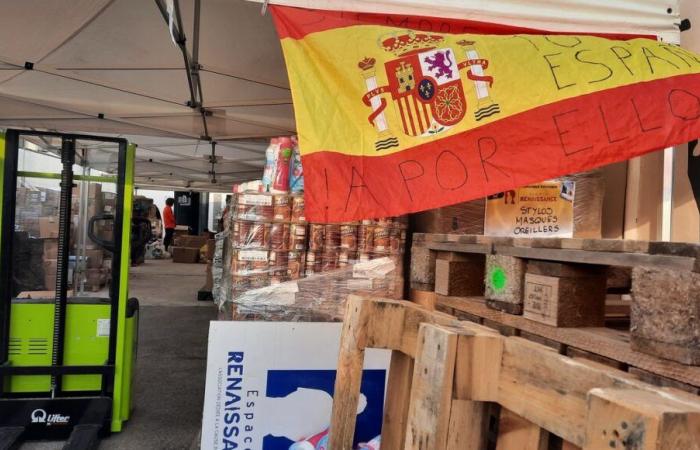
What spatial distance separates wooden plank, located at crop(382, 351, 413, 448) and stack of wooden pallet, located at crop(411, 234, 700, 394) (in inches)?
17.2

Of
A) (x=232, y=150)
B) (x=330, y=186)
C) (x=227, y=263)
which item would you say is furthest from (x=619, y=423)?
(x=232, y=150)

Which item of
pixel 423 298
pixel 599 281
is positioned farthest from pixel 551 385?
pixel 423 298

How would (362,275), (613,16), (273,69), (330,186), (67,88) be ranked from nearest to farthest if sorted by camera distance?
1. (330,186)
2. (613,16)
3. (362,275)
4. (273,69)
5. (67,88)

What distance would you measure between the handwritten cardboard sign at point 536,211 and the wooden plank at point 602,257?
1676 mm

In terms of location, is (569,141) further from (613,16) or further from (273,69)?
(273,69)

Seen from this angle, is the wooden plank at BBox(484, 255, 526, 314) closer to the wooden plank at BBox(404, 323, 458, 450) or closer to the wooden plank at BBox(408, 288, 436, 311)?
the wooden plank at BBox(404, 323, 458, 450)

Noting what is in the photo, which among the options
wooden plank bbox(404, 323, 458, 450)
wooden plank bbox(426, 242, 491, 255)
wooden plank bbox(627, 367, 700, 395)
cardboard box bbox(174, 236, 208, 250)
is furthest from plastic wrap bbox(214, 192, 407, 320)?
cardboard box bbox(174, 236, 208, 250)

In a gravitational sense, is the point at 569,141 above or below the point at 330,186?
above

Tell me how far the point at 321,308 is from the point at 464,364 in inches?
96.4

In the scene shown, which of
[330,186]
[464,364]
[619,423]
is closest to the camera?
[619,423]

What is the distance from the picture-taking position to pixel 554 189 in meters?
3.50

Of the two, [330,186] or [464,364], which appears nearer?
[464,364]

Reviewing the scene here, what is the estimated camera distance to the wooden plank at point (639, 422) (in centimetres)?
83

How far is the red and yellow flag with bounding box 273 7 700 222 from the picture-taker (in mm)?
2275
